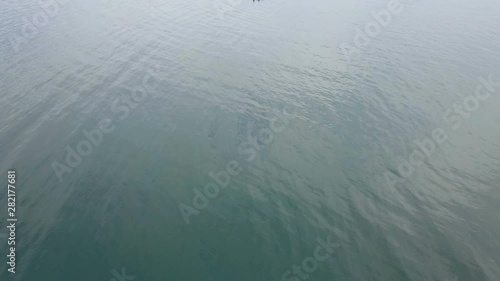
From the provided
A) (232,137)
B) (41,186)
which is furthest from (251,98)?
(41,186)

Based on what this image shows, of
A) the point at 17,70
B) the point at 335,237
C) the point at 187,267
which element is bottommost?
the point at 17,70

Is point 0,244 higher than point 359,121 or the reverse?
the reverse

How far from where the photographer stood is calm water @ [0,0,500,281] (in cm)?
1969

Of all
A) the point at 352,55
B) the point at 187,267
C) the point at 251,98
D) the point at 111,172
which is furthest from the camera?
the point at 352,55

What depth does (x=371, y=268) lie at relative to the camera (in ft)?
62.7

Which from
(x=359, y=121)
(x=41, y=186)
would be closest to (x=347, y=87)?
(x=359, y=121)

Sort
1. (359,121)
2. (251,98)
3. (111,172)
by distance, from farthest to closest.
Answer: (251,98) < (359,121) < (111,172)

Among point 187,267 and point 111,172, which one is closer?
point 187,267

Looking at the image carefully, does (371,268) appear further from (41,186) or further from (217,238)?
(41,186)

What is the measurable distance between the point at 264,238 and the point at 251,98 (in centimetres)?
1913

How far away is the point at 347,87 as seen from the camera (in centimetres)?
3816

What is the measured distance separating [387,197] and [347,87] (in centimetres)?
1797

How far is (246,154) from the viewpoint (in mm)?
28078

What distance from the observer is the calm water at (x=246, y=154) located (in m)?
19.7
